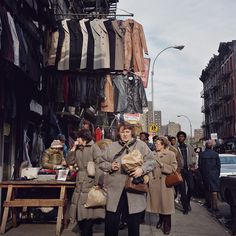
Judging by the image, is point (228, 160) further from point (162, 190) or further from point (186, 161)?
point (162, 190)

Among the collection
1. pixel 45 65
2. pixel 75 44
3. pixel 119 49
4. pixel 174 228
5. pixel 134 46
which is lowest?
pixel 174 228

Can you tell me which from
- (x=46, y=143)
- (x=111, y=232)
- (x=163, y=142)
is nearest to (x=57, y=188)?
(x=163, y=142)

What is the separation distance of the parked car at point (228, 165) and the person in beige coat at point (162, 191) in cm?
619

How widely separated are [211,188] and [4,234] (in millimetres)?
5765

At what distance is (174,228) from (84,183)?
288cm

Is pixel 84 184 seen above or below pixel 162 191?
above

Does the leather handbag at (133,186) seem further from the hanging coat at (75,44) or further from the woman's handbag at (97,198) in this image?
the hanging coat at (75,44)

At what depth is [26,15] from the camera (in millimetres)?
8688

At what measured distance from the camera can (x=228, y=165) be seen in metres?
14.3

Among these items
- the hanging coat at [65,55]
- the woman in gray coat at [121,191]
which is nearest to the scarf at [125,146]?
the woman in gray coat at [121,191]

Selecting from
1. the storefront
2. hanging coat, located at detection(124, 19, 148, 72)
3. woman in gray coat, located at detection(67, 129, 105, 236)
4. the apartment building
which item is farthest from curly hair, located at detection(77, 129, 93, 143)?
the apartment building

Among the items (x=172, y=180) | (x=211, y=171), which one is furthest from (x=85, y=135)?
(x=211, y=171)

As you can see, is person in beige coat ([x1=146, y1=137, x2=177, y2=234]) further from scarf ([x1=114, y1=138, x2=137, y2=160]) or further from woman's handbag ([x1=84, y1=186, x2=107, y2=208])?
scarf ([x1=114, y1=138, x2=137, y2=160])

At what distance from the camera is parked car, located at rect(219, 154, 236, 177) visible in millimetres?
13531
